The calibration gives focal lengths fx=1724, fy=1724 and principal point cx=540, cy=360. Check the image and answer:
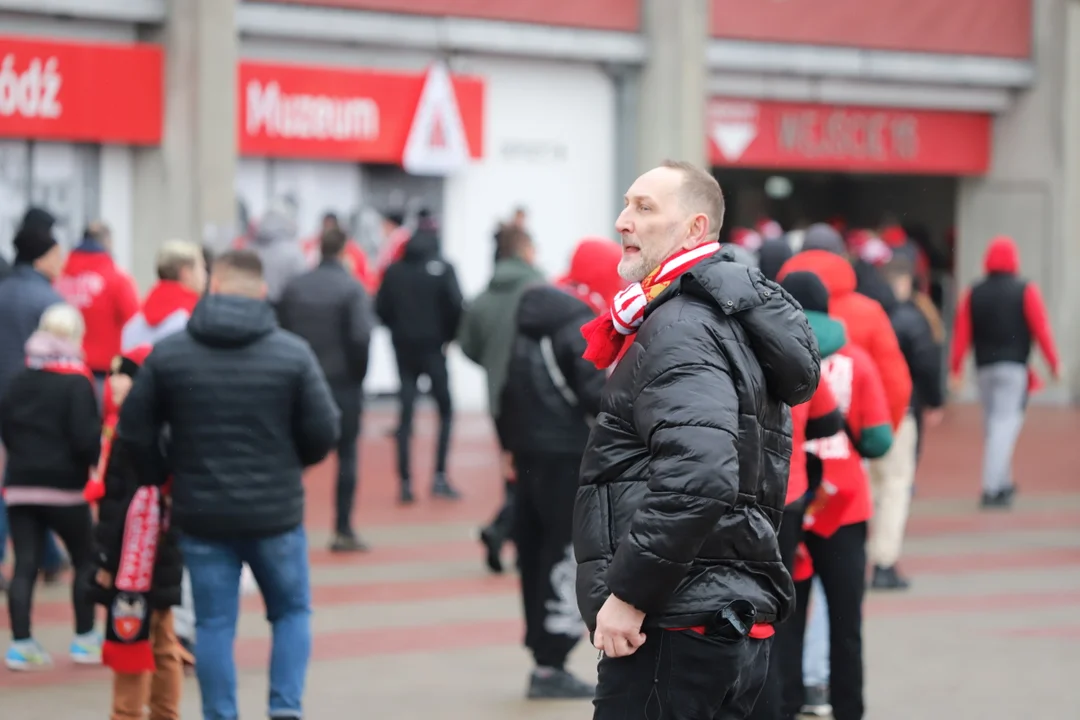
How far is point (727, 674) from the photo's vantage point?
3.93 m

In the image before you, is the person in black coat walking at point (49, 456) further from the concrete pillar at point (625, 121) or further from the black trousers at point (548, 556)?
the concrete pillar at point (625, 121)

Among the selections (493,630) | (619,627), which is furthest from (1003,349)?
(619,627)

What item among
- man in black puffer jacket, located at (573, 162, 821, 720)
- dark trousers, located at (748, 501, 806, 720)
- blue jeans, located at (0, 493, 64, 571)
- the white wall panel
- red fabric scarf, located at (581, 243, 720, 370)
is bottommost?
blue jeans, located at (0, 493, 64, 571)

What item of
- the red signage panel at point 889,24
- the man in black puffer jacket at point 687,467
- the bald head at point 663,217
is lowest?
the man in black puffer jacket at point 687,467

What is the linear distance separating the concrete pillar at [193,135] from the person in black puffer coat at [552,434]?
33.5 feet

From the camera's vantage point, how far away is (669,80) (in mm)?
20656

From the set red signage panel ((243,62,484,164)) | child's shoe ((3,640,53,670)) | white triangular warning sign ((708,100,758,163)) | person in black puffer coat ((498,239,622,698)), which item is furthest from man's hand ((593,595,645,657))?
white triangular warning sign ((708,100,758,163))

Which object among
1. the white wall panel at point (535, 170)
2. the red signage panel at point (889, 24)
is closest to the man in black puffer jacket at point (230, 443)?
the white wall panel at point (535, 170)

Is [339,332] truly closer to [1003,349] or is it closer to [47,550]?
[47,550]

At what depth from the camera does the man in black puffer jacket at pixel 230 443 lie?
A: 19.8 feet

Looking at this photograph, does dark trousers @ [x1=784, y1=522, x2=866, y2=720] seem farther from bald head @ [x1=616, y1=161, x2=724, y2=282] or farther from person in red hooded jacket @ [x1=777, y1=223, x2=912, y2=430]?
bald head @ [x1=616, y1=161, x2=724, y2=282]

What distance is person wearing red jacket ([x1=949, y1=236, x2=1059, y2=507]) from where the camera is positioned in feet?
43.4

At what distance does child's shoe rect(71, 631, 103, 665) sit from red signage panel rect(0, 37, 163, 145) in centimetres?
964

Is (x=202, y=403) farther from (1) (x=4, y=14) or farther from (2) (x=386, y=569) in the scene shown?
(1) (x=4, y=14)
